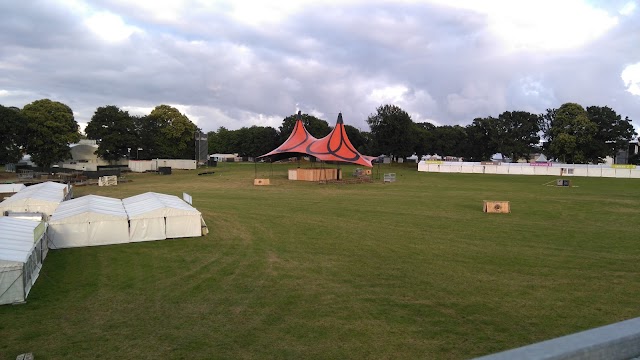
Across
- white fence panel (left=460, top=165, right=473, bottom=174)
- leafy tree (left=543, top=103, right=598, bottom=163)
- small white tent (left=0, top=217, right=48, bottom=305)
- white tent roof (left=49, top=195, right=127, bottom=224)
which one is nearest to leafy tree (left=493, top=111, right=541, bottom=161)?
leafy tree (left=543, top=103, right=598, bottom=163)

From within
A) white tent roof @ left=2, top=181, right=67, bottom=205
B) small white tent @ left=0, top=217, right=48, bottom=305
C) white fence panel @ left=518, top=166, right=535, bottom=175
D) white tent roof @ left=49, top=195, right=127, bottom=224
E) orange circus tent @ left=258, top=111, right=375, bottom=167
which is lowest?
small white tent @ left=0, top=217, right=48, bottom=305

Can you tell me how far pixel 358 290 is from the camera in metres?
11.0

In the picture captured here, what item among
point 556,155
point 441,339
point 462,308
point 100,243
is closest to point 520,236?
point 462,308

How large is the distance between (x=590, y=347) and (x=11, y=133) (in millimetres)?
59421

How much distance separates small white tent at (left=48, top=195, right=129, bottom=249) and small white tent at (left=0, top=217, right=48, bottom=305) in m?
1.16

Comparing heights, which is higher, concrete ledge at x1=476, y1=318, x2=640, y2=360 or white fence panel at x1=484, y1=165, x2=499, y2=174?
white fence panel at x1=484, y1=165, x2=499, y2=174

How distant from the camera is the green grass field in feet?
26.9

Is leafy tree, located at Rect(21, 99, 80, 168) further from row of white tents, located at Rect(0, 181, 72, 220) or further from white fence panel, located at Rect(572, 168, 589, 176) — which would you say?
white fence panel, located at Rect(572, 168, 589, 176)

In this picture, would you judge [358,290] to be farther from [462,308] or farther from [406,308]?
[462,308]

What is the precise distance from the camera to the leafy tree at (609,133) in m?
63.3

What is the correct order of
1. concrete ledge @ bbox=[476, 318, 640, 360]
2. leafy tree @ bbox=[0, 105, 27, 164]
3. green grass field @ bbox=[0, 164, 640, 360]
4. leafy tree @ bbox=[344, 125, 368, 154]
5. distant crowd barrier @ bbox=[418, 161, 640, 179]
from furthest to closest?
leafy tree @ bbox=[344, 125, 368, 154]
distant crowd barrier @ bbox=[418, 161, 640, 179]
leafy tree @ bbox=[0, 105, 27, 164]
green grass field @ bbox=[0, 164, 640, 360]
concrete ledge @ bbox=[476, 318, 640, 360]

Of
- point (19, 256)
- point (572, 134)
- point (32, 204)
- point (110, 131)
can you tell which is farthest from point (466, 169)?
point (19, 256)

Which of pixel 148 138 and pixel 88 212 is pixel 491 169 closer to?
pixel 148 138

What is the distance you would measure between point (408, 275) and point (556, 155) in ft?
211
